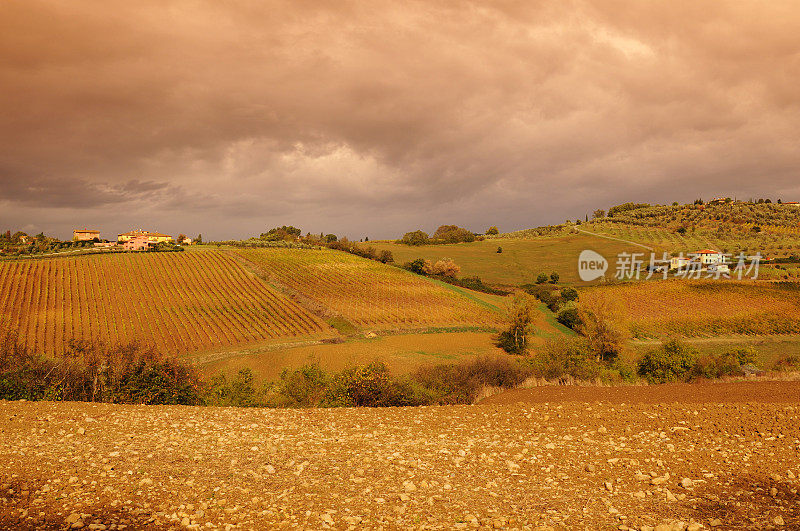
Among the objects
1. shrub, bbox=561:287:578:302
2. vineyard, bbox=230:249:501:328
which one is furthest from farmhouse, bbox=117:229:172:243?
shrub, bbox=561:287:578:302

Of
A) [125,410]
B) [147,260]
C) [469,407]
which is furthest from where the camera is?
[147,260]

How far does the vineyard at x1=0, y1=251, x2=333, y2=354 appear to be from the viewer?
4794 cm

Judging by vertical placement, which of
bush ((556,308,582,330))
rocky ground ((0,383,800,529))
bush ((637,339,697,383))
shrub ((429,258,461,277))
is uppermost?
shrub ((429,258,461,277))

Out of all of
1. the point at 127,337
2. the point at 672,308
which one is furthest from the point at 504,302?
the point at 127,337

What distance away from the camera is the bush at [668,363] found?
96.9 ft

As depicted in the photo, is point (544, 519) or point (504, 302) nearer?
point (544, 519)

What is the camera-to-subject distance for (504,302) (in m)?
82.0

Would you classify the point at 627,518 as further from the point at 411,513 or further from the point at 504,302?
the point at 504,302

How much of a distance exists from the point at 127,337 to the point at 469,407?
45824mm

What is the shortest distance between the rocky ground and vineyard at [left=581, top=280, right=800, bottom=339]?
4441cm

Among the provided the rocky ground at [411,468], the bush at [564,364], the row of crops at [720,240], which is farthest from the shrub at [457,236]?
the rocky ground at [411,468]

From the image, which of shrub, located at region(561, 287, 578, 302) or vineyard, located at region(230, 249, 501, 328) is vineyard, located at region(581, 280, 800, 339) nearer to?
shrub, located at region(561, 287, 578, 302)

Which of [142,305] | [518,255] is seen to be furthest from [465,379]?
[518,255]

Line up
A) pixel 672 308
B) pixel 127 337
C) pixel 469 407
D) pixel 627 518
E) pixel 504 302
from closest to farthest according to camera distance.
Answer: pixel 627 518
pixel 469 407
pixel 127 337
pixel 672 308
pixel 504 302
